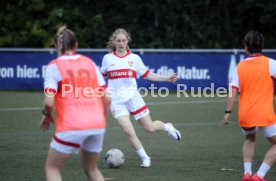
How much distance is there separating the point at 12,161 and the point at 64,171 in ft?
4.07

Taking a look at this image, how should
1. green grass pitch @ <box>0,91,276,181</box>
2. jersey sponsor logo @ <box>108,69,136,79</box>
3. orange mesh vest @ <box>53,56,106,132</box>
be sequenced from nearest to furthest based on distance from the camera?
orange mesh vest @ <box>53,56,106,132</box>
green grass pitch @ <box>0,91,276,181</box>
jersey sponsor logo @ <box>108,69,136,79</box>

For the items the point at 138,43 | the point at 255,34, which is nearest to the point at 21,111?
the point at 255,34

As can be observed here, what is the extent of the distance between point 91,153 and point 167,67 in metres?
16.8

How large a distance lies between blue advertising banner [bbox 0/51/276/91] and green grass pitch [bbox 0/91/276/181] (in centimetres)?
369

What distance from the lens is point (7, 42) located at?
30.2m

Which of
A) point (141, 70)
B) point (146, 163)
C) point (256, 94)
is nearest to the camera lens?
point (256, 94)

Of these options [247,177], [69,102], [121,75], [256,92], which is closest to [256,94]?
[256,92]

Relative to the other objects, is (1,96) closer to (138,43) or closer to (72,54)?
(138,43)

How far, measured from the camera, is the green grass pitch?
9891 mm

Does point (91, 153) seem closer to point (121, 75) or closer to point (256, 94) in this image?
point (256, 94)

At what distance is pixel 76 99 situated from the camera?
23.3 feet

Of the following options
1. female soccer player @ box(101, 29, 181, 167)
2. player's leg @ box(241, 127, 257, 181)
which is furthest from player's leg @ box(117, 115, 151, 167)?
player's leg @ box(241, 127, 257, 181)

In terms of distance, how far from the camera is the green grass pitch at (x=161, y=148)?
32.4 feet

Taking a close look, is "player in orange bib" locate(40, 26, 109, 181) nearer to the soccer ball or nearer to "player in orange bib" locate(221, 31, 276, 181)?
"player in orange bib" locate(221, 31, 276, 181)
